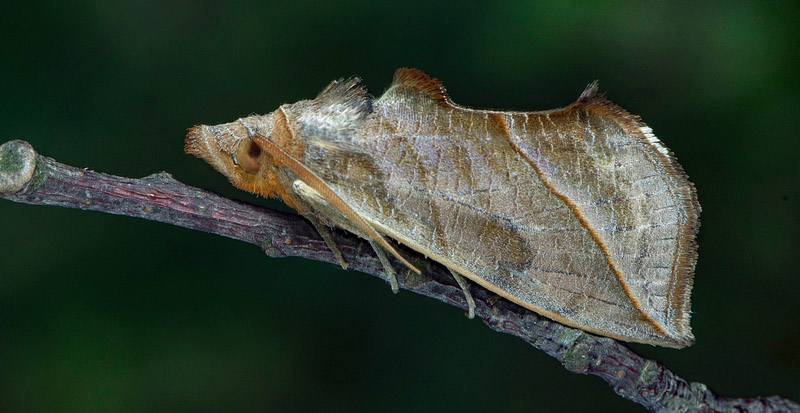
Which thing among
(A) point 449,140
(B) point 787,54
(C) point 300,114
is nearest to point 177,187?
(C) point 300,114

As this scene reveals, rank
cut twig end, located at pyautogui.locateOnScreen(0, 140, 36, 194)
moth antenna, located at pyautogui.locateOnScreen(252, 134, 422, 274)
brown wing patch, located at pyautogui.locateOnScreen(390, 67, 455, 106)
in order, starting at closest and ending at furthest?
cut twig end, located at pyautogui.locateOnScreen(0, 140, 36, 194) → moth antenna, located at pyautogui.locateOnScreen(252, 134, 422, 274) → brown wing patch, located at pyautogui.locateOnScreen(390, 67, 455, 106)

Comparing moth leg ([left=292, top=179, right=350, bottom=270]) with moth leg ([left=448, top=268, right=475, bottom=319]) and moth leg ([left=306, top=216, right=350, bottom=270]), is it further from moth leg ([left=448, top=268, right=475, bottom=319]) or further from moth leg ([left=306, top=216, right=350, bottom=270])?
moth leg ([left=448, top=268, right=475, bottom=319])

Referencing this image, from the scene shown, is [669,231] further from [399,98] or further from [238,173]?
[238,173]

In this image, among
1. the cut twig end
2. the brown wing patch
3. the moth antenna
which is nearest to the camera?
the cut twig end

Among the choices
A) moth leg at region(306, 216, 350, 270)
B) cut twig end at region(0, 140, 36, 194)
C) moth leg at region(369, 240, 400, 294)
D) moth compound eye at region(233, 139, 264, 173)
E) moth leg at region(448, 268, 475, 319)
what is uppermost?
cut twig end at region(0, 140, 36, 194)

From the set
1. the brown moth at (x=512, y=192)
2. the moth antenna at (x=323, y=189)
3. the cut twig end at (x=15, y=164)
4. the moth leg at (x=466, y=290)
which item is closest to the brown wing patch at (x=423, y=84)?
the brown moth at (x=512, y=192)

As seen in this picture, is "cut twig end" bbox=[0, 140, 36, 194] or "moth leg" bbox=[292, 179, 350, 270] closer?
"cut twig end" bbox=[0, 140, 36, 194]

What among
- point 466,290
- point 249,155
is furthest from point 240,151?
point 466,290

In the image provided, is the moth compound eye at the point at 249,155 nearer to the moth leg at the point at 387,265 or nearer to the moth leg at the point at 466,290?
the moth leg at the point at 387,265

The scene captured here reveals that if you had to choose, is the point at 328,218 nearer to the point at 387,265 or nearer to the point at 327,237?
the point at 327,237

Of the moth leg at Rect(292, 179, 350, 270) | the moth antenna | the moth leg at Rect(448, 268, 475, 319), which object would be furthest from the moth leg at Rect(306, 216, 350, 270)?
the moth leg at Rect(448, 268, 475, 319)
